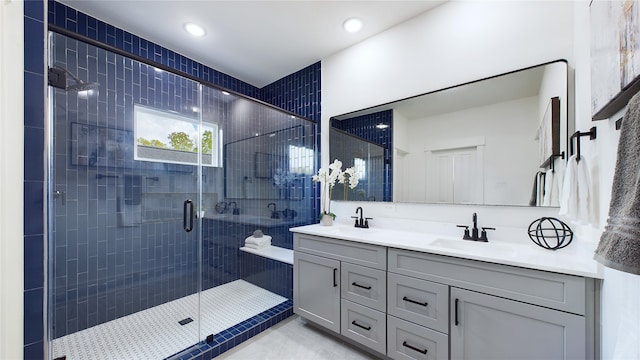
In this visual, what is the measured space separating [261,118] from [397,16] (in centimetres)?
164

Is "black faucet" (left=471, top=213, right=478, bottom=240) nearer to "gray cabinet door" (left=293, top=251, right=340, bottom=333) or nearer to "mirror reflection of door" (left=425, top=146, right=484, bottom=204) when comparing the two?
"mirror reflection of door" (left=425, top=146, right=484, bottom=204)

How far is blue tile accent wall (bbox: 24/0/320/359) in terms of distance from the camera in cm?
91

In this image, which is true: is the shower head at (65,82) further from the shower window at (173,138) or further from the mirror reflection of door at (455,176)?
the mirror reflection of door at (455,176)

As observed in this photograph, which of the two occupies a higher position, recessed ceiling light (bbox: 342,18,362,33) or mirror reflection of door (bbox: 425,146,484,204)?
recessed ceiling light (bbox: 342,18,362,33)

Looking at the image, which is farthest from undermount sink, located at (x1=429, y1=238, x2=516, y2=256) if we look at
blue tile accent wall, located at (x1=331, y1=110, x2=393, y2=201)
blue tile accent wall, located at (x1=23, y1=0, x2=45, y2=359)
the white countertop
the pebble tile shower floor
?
blue tile accent wall, located at (x1=23, y1=0, x2=45, y2=359)

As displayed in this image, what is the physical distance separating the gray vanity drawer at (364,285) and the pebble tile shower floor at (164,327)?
3.38 feet

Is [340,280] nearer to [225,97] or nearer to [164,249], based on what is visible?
[164,249]

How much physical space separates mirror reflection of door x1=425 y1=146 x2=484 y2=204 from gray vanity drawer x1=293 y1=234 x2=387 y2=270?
69cm

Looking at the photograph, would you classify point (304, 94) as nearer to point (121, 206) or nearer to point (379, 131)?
point (379, 131)

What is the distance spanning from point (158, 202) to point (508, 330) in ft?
9.13

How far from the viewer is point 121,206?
2121 millimetres

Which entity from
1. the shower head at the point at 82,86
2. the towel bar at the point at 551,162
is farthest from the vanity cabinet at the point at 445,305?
the shower head at the point at 82,86

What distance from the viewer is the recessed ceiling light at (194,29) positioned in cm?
217

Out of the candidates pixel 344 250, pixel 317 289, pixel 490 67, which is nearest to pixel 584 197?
pixel 490 67
